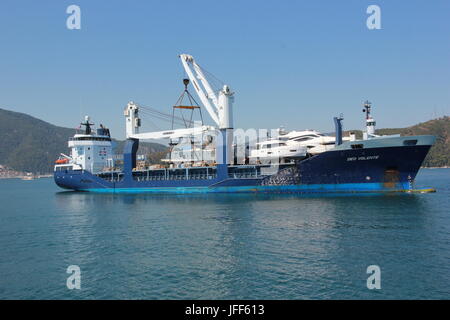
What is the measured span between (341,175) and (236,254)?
28.0m

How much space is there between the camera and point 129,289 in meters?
14.5

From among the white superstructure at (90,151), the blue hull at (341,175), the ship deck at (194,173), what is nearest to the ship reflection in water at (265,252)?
the blue hull at (341,175)

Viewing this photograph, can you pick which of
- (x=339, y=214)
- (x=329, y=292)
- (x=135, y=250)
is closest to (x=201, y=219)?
(x=135, y=250)

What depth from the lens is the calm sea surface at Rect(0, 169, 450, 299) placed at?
14.1 m

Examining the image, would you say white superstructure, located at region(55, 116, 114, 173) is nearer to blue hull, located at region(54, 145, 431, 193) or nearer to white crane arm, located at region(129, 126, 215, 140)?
white crane arm, located at region(129, 126, 215, 140)

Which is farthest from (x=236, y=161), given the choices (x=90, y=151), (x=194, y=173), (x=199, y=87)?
(x=90, y=151)

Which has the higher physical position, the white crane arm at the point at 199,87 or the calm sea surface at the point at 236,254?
the white crane arm at the point at 199,87

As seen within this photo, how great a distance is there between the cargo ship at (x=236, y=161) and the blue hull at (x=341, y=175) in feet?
0.34

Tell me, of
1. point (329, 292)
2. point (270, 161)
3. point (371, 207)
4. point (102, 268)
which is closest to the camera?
point (329, 292)

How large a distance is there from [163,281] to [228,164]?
35543 millimetres

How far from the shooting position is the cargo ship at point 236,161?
4050 centimetres

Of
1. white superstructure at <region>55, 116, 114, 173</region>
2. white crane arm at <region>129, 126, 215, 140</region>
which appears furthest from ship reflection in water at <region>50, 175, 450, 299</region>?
white superstructure at <region>55, 116, 114, 173</region>

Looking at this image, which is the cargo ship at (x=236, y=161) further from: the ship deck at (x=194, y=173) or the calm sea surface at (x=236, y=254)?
the calm sea surface at (x=236, y=254)

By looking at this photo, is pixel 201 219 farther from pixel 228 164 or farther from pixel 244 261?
pixel 228 164
